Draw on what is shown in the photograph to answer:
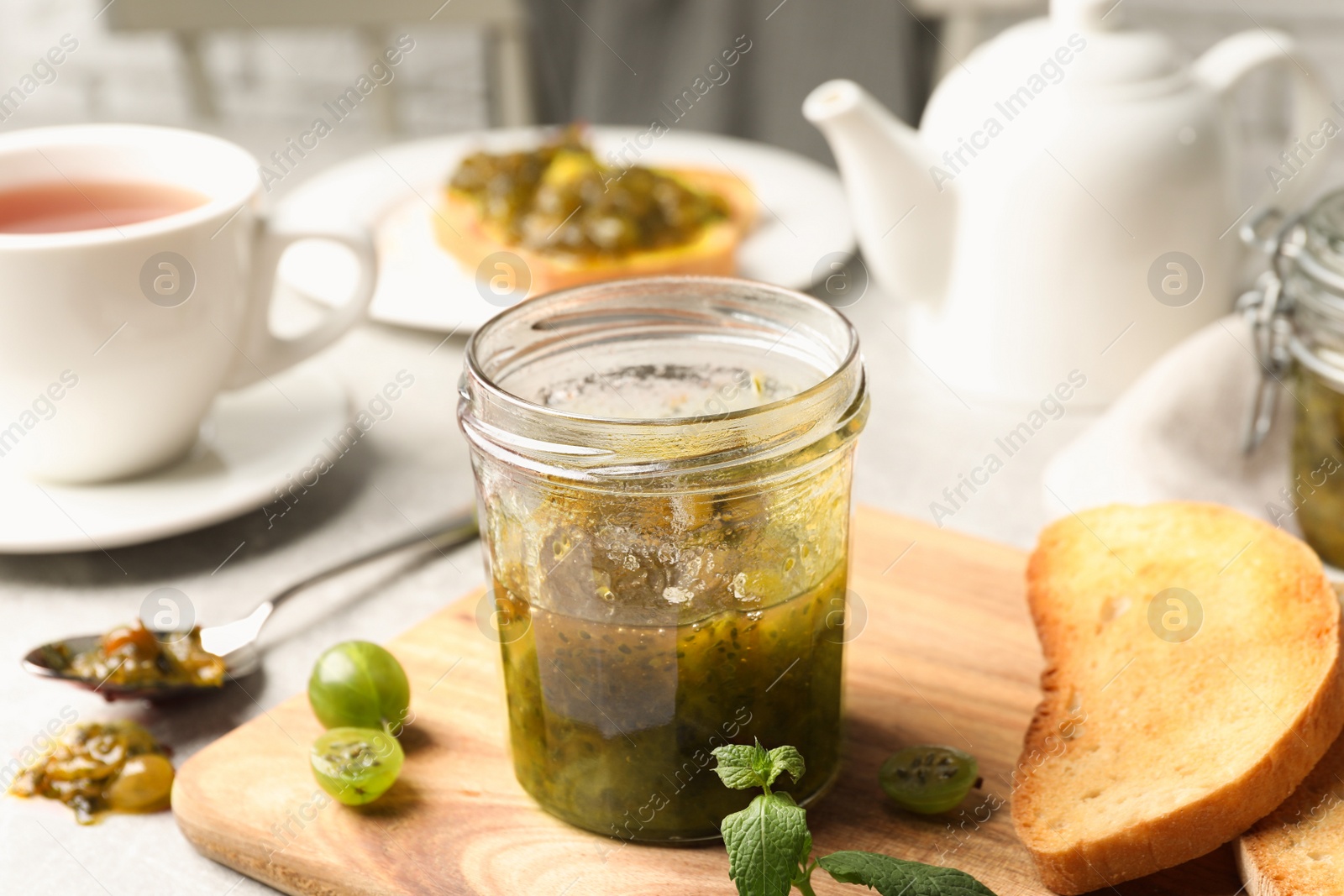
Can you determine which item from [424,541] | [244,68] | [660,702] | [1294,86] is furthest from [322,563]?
[244,68]

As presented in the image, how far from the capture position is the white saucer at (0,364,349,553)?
1310 millimetres

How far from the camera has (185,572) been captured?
1.36 m

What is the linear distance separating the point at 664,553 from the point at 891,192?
2.90 feet

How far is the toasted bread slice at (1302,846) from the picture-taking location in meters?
0.86

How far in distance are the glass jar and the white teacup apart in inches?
20.1

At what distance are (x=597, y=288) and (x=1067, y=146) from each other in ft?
2.53

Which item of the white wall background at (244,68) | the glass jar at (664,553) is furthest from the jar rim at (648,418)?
the white wall background at (244,68)

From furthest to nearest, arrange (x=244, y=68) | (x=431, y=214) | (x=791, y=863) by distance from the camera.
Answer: (x=244, y=68) < (x=431, y=214) < (x=791, y=863)

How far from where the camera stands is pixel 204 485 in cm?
141

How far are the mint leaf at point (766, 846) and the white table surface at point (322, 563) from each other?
148mm

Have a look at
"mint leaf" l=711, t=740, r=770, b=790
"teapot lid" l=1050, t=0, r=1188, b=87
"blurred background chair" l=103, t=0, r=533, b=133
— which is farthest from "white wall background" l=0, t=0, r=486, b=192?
"mint leaf" l=711, t=740, r=770, b=790

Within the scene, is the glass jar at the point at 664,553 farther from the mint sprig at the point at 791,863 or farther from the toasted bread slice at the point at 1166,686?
the toasted bread slice at the point at 1166,686

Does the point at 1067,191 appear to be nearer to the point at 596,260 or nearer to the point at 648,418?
the point at 596,260

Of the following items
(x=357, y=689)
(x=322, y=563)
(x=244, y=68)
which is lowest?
(x=244, y=68)
